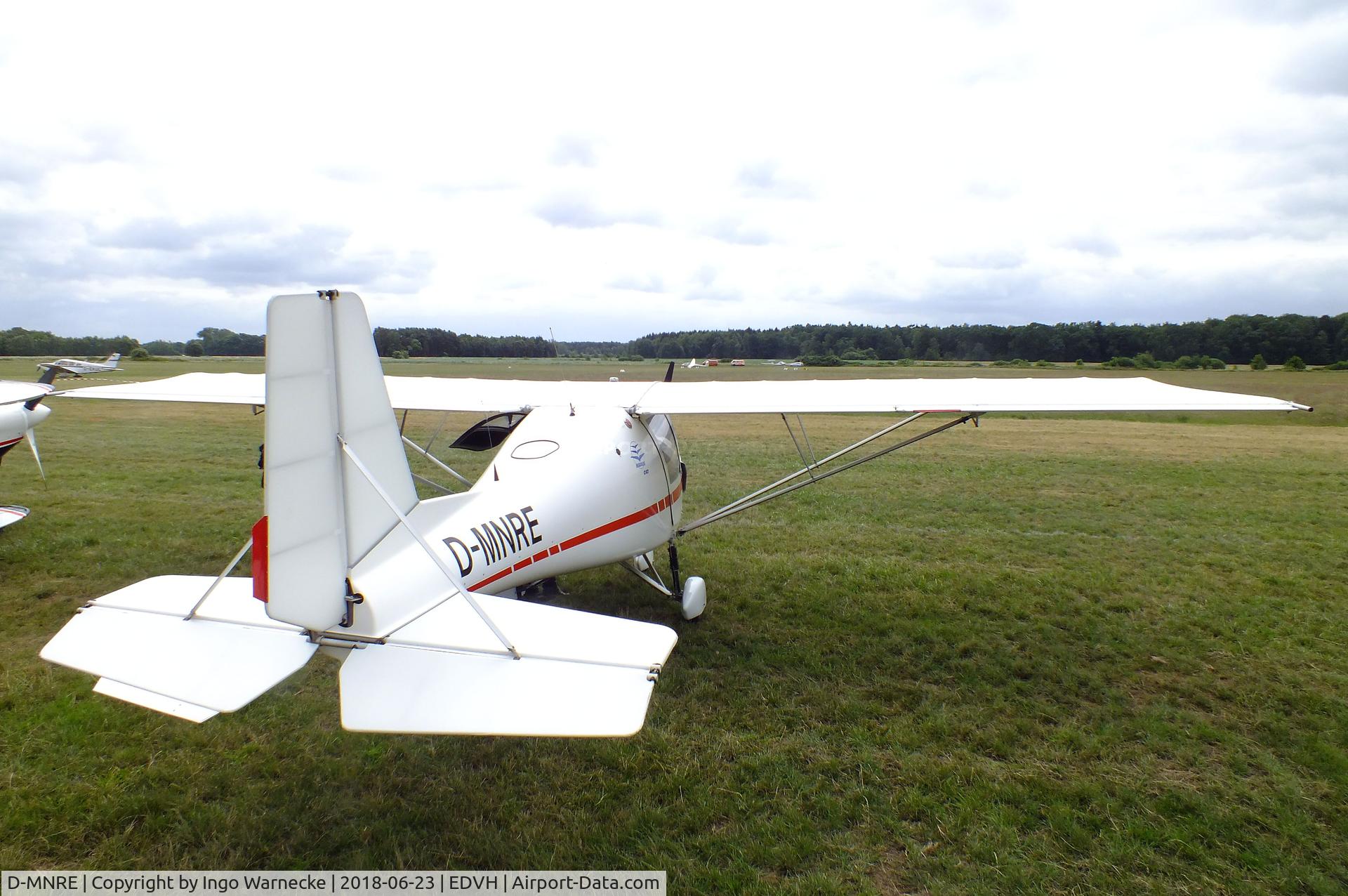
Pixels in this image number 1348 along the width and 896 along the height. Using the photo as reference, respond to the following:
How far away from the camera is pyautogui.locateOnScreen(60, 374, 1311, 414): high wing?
5.12 metres

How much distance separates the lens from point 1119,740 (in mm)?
4035

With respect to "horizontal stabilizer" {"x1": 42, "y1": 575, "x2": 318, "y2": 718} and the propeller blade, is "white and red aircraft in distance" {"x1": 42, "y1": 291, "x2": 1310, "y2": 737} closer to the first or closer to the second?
"horizontal stabilizer" {"x1": 42, "y1": 575, "x2": 318, "y2": 718}

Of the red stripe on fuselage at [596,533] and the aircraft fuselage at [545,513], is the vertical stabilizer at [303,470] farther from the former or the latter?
the red stripe on fuselage at [596,533]

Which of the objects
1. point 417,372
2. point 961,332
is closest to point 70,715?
point 417,372

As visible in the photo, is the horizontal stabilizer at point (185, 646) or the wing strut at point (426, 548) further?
the wing strut at point (426, 548)

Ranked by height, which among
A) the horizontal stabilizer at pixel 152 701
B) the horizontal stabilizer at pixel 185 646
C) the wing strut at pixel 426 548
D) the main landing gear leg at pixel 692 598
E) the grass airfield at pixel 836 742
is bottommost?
the grass airfield at pixel 836 742

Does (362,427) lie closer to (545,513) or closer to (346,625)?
(346,625)

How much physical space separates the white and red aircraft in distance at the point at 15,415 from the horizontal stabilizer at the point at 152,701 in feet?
21.7

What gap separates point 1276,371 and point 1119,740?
49692 millimetres

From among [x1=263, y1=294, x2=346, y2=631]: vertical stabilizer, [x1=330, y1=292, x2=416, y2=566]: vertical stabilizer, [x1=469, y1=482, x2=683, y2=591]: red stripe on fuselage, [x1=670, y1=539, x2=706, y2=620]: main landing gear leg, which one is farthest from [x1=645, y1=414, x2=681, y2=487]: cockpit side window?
[x1=263, y1=294, x2=346, y2=631]: vertical stabilizer

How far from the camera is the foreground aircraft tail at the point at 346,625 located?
2371 mm

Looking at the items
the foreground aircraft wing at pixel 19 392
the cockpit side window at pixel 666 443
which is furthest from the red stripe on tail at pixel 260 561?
the foreground aircraft wing at pixel 19 392

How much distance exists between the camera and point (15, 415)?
7.41 m
